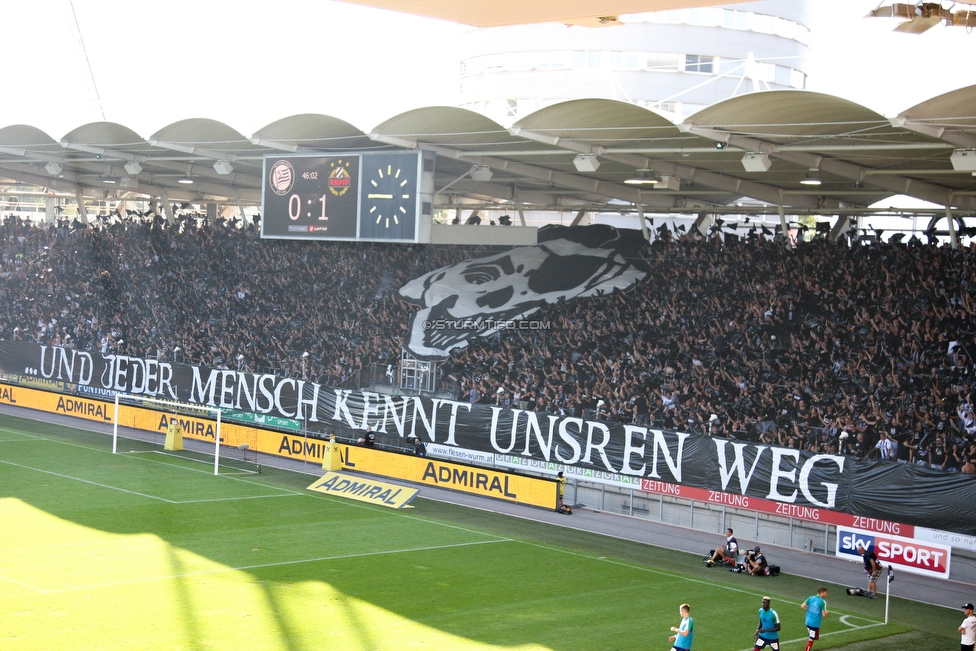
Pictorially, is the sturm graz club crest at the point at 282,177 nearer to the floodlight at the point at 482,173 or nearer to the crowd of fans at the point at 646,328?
the floodlight at the point at 482,173

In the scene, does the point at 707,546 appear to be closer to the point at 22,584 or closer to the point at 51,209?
the point at 22,584

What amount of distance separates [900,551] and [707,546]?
456 centimetres

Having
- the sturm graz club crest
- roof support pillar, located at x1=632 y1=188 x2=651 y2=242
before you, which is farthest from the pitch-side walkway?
roof support pillar, located at x1=632 y1=188 x2=651 y2=242

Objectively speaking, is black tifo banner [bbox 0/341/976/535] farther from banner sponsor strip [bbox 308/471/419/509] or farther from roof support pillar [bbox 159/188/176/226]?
roof support pillar [bbox 159/188/176/226]

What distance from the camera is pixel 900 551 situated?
20.0m

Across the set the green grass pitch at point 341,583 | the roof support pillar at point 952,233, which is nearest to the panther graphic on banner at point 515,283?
the roof support pillar at point 952,233

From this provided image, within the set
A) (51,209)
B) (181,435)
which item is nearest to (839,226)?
(181,435)

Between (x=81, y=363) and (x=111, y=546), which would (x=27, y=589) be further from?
(x=81, y=363)

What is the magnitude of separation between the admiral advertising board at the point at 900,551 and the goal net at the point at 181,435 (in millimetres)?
16745

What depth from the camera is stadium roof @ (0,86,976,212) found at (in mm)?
21156

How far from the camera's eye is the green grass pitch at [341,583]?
51.2 feet

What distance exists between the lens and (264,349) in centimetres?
3950

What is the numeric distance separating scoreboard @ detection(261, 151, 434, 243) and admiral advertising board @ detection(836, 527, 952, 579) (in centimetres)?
Result: 1310

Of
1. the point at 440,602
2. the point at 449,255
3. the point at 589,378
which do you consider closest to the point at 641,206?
the point at 589,378
